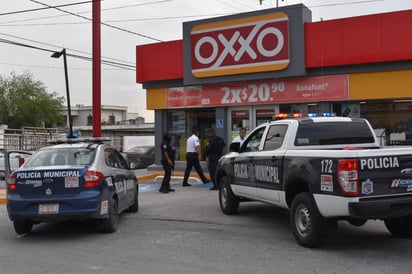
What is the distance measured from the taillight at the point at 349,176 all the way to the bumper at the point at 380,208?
0.55 feet

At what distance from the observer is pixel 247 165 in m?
8.89

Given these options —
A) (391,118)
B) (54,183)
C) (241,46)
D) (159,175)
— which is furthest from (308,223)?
(159,175)

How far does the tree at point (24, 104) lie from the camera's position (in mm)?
52000

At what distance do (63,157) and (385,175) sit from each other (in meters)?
5.27

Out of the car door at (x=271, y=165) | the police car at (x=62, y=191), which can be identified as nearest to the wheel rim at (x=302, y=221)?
the car door at (x=271, y=165)

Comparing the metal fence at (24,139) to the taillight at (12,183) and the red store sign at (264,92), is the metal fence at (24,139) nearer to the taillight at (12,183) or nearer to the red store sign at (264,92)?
the red store sign at (264,92)

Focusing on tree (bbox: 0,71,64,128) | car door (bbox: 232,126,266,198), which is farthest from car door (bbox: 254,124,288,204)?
tree (bbox: 0,71,64,128)

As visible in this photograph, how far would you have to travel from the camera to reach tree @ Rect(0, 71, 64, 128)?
171ft

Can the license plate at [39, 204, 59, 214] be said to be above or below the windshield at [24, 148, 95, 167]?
below

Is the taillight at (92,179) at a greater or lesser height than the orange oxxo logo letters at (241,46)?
lesser

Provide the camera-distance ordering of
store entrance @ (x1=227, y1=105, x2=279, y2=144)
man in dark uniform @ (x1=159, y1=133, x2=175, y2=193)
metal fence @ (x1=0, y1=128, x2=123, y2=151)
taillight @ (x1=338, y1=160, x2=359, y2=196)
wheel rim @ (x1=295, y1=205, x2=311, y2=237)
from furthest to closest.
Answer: metal fence @ (x1=0, y1=128, x2=123, y2=151) → store entrance @ (x1=227, y1=105, x2=279, y2=144) → man in dark uniform @ (x1=159, y1=133, x2=175, y2=193) → wheel rim @ (x1=295, y1=205, x2=311, y2=237) → taillight @ (x1=338, y1=160, x2=359, y2=196)

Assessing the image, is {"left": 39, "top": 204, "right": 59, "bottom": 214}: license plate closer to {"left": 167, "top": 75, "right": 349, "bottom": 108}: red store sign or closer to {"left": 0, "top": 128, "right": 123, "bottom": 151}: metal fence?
{"left": 167, "top": 75, "right": 349, "bottom": 108}: red store sign

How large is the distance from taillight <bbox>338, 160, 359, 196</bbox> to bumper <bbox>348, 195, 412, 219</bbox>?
167 millimetres

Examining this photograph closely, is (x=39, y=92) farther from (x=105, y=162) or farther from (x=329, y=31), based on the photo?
(x=105, y=162)
